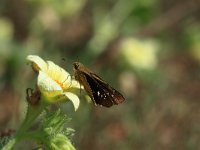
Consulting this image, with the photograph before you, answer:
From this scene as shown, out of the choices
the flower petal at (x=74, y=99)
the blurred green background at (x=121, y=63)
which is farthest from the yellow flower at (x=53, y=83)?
the blurred green background at (x=121, y=63)

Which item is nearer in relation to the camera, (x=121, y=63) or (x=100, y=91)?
(x=100, y=91)

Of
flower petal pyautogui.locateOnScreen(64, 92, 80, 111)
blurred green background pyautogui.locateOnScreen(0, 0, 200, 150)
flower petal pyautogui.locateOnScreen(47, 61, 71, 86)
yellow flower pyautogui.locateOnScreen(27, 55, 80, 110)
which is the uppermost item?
blurred green background pyautogui.locateOnScreen(0, 0, 200, 150)

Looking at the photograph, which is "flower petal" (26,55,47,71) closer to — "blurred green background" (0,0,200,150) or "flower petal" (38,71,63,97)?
"flower petal" (38,71,63,97)

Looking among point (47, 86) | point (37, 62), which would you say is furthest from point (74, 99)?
point (37, 62)

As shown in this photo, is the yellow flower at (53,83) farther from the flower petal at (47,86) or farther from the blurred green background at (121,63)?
the blurred green background at (121,63)

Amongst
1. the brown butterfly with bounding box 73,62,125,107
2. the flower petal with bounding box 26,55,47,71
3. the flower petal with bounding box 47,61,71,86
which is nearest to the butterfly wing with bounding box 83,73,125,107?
the brown butterfly with bounding box 73,62,125,107

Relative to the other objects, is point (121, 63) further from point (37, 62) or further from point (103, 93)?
point (37, 62)
